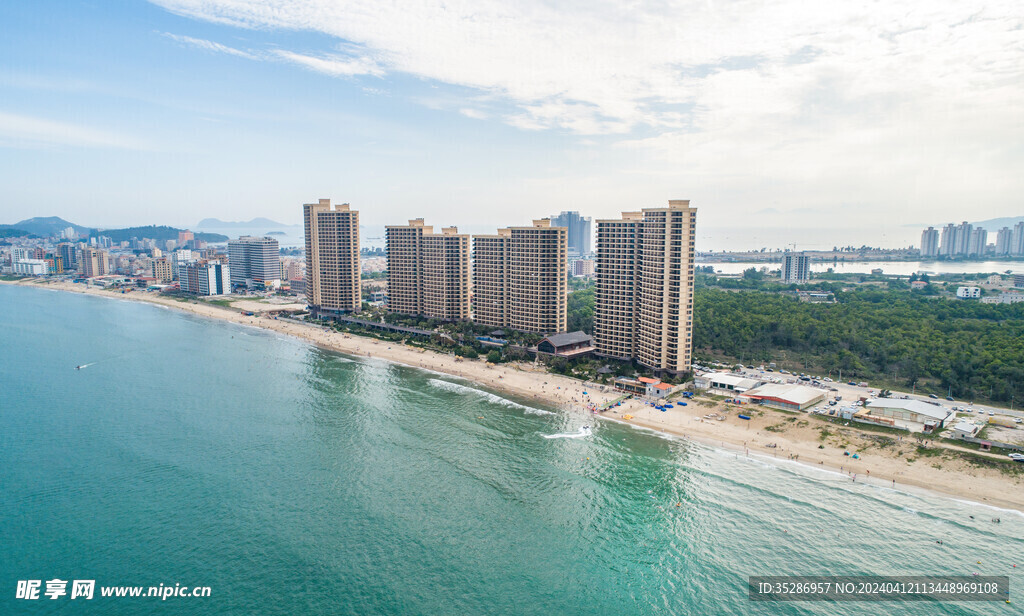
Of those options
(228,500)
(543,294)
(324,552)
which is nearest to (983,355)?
(543,294)

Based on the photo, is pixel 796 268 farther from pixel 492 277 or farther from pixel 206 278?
pixel 206 278

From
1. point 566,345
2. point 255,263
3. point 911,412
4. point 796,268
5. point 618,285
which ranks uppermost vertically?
point 255,263

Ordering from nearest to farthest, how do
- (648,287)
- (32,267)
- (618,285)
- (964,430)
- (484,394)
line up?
(964,430), (484,394), (648,287), (618,285), (32,267)

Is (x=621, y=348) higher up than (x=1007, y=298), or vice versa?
(x=1007, y=298)

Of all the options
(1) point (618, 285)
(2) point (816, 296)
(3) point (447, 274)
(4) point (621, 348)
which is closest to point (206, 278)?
(3) point (447, 274)

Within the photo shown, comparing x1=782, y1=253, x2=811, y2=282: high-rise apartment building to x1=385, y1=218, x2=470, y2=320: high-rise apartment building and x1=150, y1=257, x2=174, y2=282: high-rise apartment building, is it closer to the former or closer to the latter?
x1=385, y1=218, x2=470, y2=320: high-rise apartment building

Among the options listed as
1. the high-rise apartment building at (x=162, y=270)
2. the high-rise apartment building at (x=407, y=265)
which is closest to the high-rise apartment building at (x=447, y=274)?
the high-rise apartment building at (x=407, y=265)

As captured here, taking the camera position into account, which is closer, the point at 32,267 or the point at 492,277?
the point at 492,277
